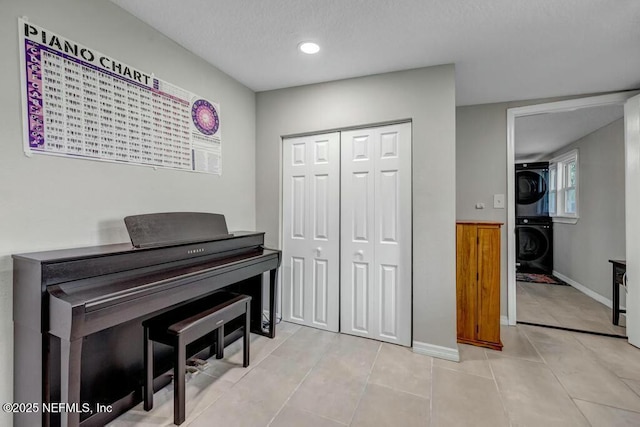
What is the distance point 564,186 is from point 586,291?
1.69m

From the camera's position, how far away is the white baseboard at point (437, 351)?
7.40 feet

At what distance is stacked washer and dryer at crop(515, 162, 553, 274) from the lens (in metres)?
4.73

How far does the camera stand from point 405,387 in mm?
1889

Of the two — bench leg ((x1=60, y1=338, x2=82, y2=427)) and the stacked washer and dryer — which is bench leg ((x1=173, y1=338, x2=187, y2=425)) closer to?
bench leg ((x1=60, y1=338, x2=82, y2=427))

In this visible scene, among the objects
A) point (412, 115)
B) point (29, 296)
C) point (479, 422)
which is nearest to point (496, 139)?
point (412, 115)

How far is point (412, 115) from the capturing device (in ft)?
7.84

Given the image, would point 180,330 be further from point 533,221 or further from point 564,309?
point 533,221

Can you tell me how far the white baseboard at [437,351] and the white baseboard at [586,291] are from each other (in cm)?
270

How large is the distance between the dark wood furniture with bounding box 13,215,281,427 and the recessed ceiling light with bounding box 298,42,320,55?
152 cm

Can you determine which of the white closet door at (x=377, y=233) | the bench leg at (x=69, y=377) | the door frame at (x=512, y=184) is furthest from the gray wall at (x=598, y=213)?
the bench leg at (x=69, y=377)

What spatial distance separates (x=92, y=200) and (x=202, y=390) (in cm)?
135

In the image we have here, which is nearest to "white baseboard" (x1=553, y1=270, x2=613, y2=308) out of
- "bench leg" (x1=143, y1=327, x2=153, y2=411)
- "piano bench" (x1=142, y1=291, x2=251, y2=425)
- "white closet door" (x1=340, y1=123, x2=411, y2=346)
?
"white closet door" (x1=340, y1=123, x2=411, y2=346)

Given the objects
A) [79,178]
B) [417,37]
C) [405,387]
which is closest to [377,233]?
[405,387]

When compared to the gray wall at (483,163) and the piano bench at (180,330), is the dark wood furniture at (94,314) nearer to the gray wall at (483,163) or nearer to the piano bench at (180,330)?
the piano bench at (180,330)
